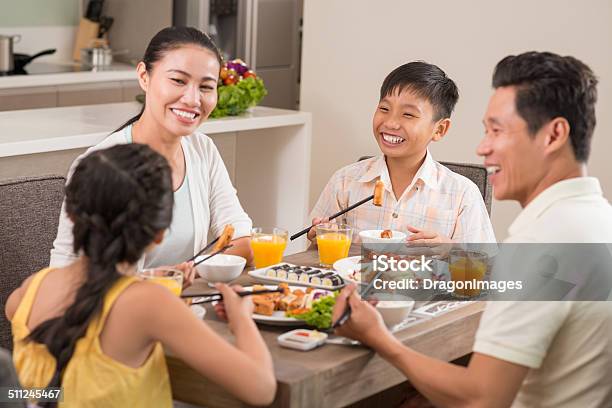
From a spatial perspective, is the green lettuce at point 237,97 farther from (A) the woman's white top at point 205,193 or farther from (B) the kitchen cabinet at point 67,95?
(B) the kitchen cabinet at point 67,95

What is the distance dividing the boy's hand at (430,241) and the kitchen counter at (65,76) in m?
3.30

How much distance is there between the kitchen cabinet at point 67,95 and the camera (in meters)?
5.22

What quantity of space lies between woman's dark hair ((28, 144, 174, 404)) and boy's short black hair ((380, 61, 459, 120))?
1.27 m

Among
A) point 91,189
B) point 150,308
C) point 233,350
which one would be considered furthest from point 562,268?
point 91,189

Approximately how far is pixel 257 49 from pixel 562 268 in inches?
200

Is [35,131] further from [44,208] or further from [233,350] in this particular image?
[233,350]

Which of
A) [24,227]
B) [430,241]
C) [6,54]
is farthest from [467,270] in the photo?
[6,54]

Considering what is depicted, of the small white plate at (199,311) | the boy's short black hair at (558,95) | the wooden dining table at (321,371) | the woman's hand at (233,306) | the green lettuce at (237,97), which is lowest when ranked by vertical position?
the wooden dining table at (321,371)

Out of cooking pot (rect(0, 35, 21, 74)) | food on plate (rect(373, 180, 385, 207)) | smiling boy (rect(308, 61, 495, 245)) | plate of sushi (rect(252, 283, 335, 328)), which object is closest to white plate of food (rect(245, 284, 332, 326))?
plate of sushi (rect(252, 283, 335, 328))

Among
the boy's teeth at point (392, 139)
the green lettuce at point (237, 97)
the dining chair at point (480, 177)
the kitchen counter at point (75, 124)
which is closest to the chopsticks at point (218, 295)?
the boy's teeth at point (392, 139)

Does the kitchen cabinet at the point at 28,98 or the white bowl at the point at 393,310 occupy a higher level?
the kitchen cabinet at the point at 28,98

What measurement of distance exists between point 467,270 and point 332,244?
35 centimetres

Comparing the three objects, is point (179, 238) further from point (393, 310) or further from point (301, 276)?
point (393, 310)

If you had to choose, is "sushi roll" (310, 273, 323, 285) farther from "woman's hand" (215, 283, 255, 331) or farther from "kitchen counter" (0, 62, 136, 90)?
"kitchen counter" (0, 62, 136, 90)
